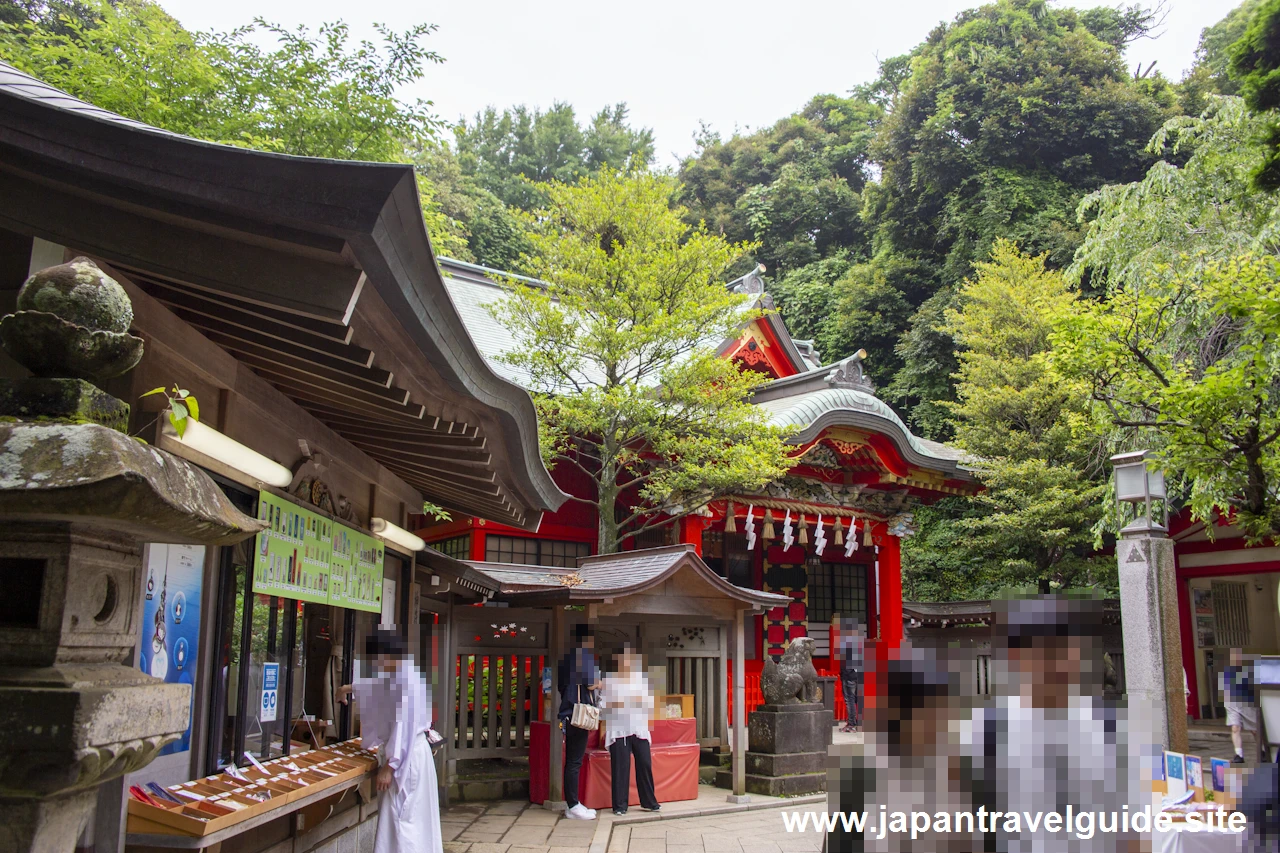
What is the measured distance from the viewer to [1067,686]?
10.3 ft

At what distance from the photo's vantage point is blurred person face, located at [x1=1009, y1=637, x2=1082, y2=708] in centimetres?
313

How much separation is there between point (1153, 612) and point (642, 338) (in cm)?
707

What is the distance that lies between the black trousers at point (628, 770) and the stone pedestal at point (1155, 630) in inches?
202

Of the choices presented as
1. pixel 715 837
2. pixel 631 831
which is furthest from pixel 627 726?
pixel 715 837

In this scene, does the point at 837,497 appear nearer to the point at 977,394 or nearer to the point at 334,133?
the point at 977,394

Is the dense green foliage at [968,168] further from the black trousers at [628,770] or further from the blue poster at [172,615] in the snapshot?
the blue poster at [172,615]

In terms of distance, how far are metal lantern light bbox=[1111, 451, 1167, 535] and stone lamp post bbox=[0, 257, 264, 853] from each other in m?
9.67

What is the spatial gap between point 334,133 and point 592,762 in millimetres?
8386

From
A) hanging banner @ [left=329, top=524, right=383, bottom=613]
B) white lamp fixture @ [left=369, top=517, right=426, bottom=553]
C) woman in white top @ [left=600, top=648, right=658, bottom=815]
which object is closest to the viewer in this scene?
hanging banner @ [left=329, top=524, right=383, bottom=613]

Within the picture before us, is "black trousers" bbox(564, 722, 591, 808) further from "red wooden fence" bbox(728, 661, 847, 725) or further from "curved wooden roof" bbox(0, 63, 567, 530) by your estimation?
"curved wooden roof" bbox(0, 63, 567, 530)

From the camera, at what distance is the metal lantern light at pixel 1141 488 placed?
9.32 meters

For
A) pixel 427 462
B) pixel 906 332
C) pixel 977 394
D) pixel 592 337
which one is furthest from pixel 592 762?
pixel 906 332

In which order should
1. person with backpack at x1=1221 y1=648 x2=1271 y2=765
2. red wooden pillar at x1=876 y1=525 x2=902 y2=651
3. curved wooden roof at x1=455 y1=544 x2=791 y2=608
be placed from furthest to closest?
red wooden pillar at x1=876 y1=525 x2=902 y2=651 → person with backpack at x1=1221 y1=648 x2=1271 y2=765 → curved wooden roof at x1=455 y1=544 x2=791 y2=608

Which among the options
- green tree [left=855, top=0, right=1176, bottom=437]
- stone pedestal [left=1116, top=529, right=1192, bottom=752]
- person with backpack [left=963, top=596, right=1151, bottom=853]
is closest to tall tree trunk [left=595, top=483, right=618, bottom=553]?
stone pedestal [left=1116, top=529, right=1192, bottom=752]
